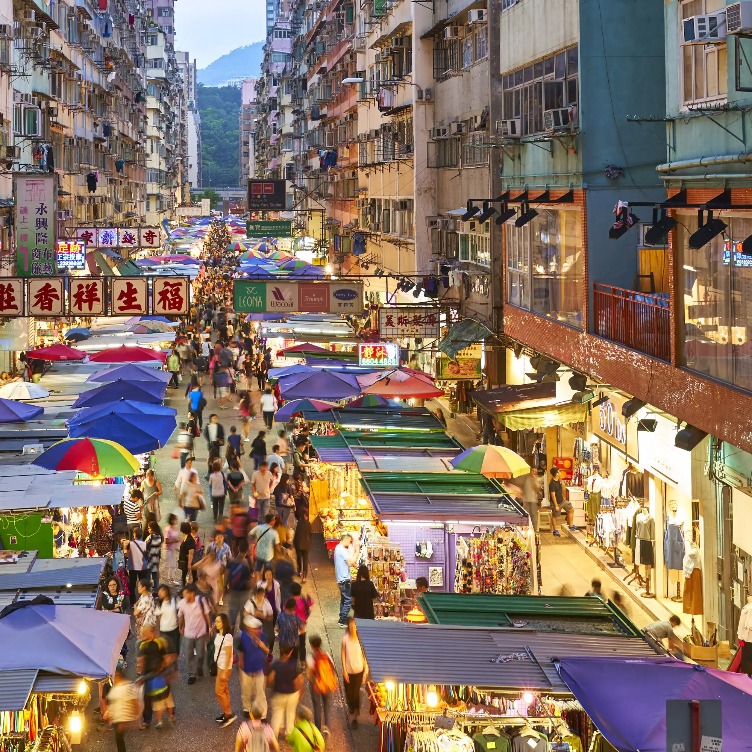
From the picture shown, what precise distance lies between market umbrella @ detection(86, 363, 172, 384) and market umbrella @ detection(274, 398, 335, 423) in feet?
9.40

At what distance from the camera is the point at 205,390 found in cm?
4275

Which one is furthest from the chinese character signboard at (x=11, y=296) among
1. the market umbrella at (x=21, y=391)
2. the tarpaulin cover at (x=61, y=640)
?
the tarpaulin cover at (x=61, y=640)

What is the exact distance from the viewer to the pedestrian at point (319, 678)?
1302cm

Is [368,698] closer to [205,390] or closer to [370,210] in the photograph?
[205,390]

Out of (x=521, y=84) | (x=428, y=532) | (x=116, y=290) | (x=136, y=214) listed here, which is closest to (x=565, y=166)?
(x=521, y=84)

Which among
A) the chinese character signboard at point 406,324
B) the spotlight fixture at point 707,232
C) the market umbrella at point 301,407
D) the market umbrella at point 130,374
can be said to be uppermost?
the spotlight fixture at point 707,232

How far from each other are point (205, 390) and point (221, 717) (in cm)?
2962

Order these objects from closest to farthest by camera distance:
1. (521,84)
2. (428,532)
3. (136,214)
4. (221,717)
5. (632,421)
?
(221,717) → (428,532) → (632,421) → (521,84) → (136,214)

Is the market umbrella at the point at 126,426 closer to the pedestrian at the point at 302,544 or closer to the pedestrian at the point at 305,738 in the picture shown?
the pedestrian at the point at 302,544

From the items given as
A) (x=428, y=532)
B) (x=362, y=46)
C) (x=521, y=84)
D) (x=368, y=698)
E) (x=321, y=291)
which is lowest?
(x=368, y=698)

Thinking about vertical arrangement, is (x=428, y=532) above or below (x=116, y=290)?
below

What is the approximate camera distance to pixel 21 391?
79.8 ft

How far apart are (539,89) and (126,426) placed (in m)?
9.38

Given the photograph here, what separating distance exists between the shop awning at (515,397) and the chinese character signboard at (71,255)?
21858mm
